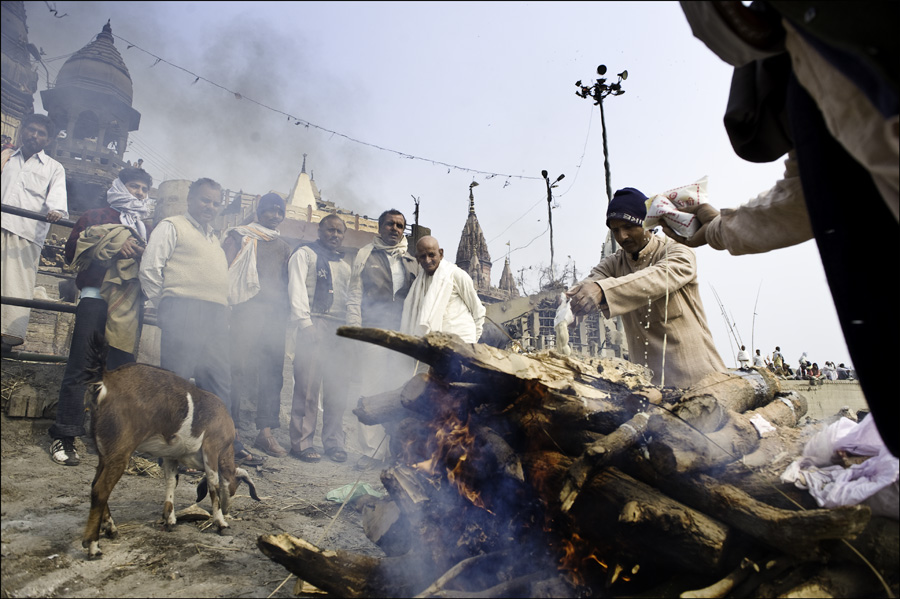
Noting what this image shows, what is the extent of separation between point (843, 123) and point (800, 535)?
168cm

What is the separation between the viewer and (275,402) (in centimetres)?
618

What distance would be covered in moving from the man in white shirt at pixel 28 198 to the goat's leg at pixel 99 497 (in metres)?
1.33

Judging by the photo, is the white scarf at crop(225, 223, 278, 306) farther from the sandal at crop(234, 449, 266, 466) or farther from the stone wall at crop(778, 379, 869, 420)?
the stone wall at crop(778, 379, 869, 420)

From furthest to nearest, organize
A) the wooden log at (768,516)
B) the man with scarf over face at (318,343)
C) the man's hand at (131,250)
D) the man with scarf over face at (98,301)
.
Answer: the man with scarf over face at (318,343) < the man's hand at (131,250) < the man with scarf over face at (98,301) < the wooden log at (768,516)

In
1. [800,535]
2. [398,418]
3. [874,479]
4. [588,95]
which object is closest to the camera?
[800,535]

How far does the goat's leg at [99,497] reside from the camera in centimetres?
278

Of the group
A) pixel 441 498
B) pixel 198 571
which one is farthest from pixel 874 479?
pixel 198 571

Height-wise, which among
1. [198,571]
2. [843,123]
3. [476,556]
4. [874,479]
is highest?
[843,123]

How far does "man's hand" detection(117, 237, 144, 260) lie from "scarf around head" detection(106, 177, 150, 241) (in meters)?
0.43

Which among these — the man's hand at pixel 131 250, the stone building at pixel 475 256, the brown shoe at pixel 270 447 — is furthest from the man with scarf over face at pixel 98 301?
the stone building at pixel 475 256

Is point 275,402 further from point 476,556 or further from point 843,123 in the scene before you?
point 843,123

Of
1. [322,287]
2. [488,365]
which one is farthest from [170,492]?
[322,287]

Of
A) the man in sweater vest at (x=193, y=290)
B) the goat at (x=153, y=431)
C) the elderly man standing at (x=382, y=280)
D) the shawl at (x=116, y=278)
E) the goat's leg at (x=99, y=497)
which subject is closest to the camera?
the goat's leg at (x=99, y=497)

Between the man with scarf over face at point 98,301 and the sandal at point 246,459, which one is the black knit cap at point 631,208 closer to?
the sandal at point 246,459
